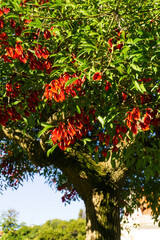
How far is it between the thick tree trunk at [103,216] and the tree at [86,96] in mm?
25

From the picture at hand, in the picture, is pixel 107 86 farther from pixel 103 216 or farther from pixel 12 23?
pixel 103 216

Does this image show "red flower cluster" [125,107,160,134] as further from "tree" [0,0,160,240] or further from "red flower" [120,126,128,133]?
"red flower" [120,126,128,133]

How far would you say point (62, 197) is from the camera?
13.0m

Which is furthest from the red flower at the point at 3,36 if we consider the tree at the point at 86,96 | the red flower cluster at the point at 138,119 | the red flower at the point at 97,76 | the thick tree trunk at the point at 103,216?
the thick tree trunk at the point at 103,216

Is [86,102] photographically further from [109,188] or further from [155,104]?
[109,188]

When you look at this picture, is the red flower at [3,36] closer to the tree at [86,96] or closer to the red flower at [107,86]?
the tree at [86,96]

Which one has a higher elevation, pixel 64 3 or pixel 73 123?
pixel 64 3

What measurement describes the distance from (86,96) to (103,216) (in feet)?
12.7

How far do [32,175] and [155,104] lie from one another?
28.8 feet

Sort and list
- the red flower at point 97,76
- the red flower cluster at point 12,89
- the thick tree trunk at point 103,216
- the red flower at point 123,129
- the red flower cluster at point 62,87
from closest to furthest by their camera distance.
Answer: the red flower at point 97,76 < the red flower cluster at point 62,87 < the red flower at point 123,129 < the red flower cluster at point 12,89 < the thick tree trunk at point 103,216

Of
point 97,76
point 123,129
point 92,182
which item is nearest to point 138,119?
point 123,129

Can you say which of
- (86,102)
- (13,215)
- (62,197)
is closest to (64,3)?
(86,102)

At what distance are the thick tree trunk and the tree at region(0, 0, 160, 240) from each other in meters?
0.02

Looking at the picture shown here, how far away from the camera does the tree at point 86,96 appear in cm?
392
